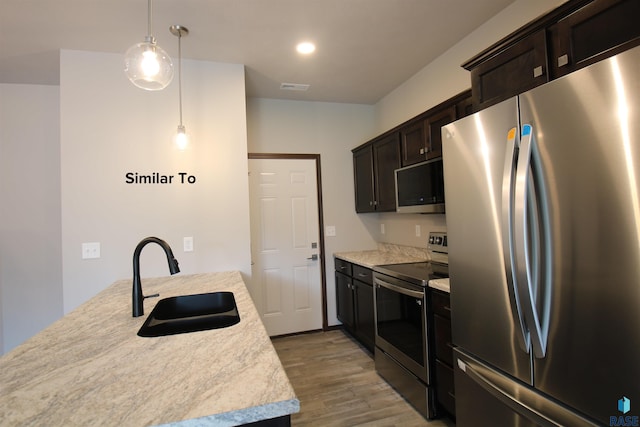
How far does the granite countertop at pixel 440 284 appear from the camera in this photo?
1874 millimetres

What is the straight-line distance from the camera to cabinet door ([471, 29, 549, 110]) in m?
1.39

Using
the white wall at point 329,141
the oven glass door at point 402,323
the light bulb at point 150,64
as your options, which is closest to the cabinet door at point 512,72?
the oven glass door at point 402,323

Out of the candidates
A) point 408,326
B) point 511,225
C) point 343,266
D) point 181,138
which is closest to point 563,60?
point 511,225

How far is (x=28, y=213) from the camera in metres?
2.99

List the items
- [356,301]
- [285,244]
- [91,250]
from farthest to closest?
1. [285,244]
2. [356,301]
3. [91,250]

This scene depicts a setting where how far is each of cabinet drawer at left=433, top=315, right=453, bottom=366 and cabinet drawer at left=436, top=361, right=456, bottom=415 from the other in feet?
0.17

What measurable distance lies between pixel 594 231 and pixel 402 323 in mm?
1574

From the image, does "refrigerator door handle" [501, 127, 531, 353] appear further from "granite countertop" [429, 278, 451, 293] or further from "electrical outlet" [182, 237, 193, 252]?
"electrical outlet" [182, 237, 193, 252]

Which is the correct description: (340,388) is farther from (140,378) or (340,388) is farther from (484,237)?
(140,378)

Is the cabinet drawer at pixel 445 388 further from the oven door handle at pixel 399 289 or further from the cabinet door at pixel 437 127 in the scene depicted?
the cabinet door at pixel 437 127

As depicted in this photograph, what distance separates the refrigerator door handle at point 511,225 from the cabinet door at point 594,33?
361 millimetres

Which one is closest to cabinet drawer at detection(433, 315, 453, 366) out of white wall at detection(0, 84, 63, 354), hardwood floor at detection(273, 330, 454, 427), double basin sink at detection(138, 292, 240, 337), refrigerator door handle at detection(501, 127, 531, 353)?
hardwood floor at detection(273, 330, 454, 427)

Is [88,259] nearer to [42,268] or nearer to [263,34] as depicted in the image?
[42,268]

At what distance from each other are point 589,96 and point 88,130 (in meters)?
3.13
